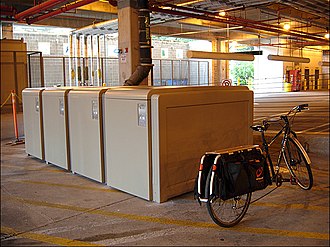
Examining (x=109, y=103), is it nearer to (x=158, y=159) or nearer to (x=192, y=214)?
(x=158, y=159)

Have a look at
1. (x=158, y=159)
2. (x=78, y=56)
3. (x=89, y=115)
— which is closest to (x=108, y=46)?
(x=78, y=56)

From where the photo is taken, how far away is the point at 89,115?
515 cm

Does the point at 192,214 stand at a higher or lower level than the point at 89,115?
lower

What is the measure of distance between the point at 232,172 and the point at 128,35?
534 centimetres

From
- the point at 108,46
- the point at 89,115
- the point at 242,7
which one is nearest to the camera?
the point at 89,115

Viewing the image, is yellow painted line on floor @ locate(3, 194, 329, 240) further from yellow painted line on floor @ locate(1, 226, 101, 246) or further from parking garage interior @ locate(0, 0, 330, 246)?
yellow painted line on floor @ locate(1, 226, 101, 246)

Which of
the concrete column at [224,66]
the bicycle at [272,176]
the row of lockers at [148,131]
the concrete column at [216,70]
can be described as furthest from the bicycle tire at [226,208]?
the concrete column at [224,66]

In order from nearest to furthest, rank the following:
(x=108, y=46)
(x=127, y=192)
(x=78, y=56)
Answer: (x=127, y=192) → (x=78, y=56) → (x=108, y=46)

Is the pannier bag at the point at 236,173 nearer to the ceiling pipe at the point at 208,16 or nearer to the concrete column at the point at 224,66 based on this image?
the ceiling pipe at the point at 208,16

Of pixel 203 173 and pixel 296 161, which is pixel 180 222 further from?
pixel 296 161

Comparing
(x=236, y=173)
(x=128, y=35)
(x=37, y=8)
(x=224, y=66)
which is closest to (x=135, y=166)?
(x=236, y=173)

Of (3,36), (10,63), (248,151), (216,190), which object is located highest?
(3,36)

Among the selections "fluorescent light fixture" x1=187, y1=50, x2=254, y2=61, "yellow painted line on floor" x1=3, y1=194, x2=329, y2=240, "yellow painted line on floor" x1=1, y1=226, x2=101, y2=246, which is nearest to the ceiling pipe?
"fluorescent light fixture" x1=187, y1=50, x2=254, y2=61

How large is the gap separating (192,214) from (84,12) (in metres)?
10.6
